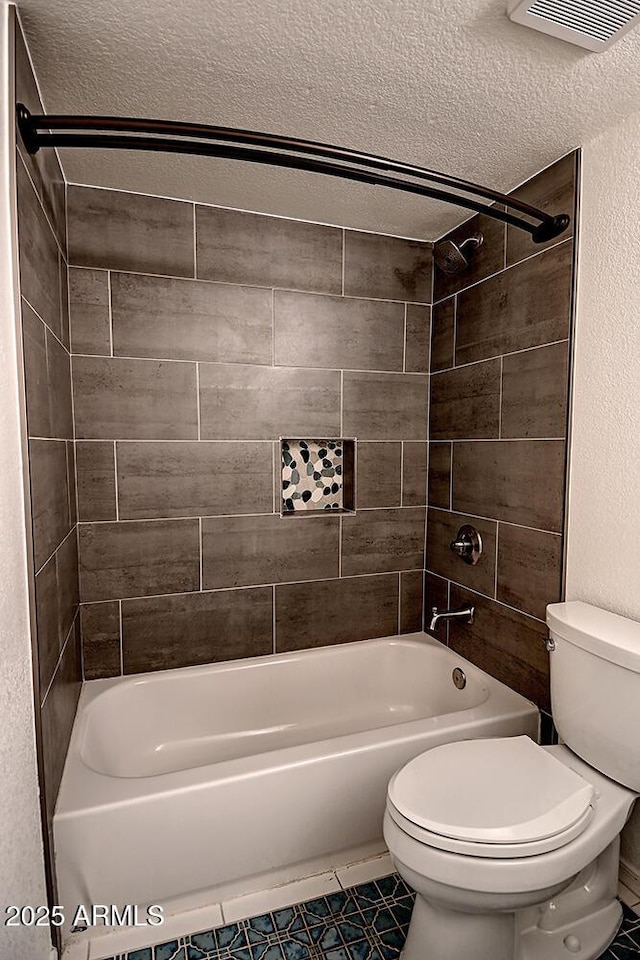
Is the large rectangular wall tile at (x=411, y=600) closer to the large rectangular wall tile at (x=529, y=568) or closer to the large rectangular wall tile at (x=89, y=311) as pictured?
the large rectangular wall tile at (x=529, y=568)

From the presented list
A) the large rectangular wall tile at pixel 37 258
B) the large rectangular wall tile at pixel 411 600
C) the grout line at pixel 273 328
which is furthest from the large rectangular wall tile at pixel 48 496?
the large rectangular wall tile at pixel 411 600

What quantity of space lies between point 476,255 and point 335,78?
1.05m

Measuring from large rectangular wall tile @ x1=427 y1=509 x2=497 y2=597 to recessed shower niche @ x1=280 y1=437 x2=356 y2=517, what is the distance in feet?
1.41

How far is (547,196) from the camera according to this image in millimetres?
1909

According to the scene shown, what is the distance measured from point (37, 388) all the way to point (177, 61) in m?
0.92

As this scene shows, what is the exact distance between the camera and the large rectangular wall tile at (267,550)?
2330mm

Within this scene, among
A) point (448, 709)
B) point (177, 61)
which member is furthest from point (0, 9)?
point (448, 709)

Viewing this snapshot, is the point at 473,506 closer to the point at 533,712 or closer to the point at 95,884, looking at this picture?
the point at 533,712

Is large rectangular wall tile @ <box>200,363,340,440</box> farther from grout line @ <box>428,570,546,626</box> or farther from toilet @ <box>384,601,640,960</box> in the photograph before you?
toilet @ <box>384,601,640,960</box>

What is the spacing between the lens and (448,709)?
2385 mm

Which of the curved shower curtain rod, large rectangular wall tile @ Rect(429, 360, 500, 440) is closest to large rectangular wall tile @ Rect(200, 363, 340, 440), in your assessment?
large rectangular wall tile @ Rect(429, 360, 500, 440)

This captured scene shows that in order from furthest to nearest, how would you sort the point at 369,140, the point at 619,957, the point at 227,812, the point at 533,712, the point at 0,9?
the point at 533,712 → the point at 369,140 → the point at 227,812 → the point at 619,957 → the point at 0,9

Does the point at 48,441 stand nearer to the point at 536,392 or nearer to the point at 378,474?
the point at 378,474

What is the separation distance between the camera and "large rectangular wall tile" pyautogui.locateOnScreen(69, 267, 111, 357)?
2062 mm
